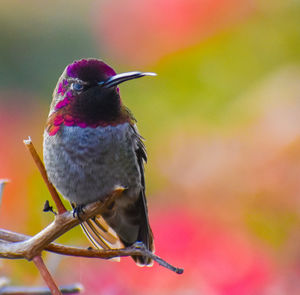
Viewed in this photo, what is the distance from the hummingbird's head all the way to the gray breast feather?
3 centimetres

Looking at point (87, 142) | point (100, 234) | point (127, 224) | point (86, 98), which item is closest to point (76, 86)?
point (86, 98)

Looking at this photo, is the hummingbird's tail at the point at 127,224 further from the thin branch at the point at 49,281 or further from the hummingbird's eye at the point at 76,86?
the thin branch at the point at 49,281

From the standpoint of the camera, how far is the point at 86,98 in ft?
5.95

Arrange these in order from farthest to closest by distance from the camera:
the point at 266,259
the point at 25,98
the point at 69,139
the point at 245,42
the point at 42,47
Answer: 1. the point at 42,47
2. the point at 245,42
3. the point at 25,98
4. the point at 266,259
5. the point at 69,139

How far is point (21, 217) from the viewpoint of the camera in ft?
7.85

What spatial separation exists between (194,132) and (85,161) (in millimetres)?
1249

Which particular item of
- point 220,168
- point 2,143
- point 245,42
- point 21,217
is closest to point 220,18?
point 245,42

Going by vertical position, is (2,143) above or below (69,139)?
below

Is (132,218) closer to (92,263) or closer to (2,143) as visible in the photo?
(92,263)

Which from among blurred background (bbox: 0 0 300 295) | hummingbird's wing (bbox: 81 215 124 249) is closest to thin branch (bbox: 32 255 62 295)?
blurred background (bbox: 0 0 300 295)

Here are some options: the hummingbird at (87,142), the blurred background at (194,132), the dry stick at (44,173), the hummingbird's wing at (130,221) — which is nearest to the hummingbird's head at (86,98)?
the hummingbird at (87,142)

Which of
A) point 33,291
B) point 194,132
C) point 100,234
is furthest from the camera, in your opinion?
point 194,132

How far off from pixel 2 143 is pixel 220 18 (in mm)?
1518

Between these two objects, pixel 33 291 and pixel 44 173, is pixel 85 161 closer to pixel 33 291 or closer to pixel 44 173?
pixel 33 291
